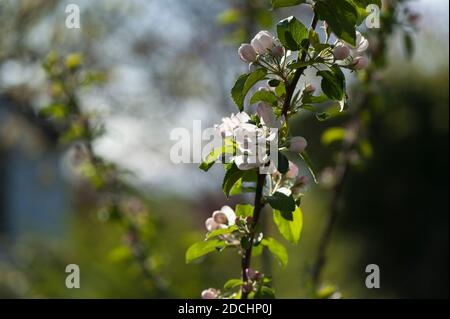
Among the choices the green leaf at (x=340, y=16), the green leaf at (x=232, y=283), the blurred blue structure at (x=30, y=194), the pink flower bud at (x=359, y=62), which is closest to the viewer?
the green leaf at (x=340, y=16)

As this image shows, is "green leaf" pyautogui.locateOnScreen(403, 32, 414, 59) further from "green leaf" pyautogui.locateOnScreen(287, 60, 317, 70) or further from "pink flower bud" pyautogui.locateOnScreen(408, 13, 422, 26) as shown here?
"green leaf" pyautogui.locateOnScreen(287, 60, 317, 70)

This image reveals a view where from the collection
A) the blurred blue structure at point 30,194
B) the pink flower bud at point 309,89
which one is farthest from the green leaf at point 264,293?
the blurred blue structure at point 30,194

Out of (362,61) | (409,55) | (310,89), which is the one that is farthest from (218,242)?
(409,55)

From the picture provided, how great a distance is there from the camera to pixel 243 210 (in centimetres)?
152

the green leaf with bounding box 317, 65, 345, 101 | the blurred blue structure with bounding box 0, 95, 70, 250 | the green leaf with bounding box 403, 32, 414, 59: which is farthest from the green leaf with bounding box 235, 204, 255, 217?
the blurred blue structure with bounding box 0, 95, 70, 250

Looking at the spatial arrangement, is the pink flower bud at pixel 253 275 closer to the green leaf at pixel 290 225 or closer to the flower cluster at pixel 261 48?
the green leaf at pixel 290 225

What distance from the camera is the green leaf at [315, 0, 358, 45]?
133 centimetres

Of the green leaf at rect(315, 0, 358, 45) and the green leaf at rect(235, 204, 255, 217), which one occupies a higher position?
the green leaf at rect(315, 0, 358, 45)

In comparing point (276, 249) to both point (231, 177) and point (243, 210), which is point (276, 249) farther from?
point (231, 177)

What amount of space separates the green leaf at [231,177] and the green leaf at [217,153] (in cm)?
3

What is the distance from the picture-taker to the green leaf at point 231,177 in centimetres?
140

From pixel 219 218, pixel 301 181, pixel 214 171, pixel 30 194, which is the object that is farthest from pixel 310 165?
pixel 30 194

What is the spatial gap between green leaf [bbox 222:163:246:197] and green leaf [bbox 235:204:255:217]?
0.12 metres
